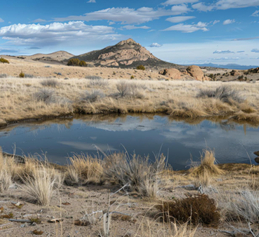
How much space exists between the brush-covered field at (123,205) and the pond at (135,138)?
158 cm

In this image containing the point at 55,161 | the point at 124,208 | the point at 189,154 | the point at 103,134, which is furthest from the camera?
the point at 103,134

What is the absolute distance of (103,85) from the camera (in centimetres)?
2352

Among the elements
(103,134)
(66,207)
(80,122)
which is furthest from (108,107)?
(66,207)

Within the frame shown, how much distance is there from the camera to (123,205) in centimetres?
410

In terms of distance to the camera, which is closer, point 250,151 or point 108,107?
point 250,151

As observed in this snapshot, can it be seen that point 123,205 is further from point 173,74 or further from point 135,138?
point 173,74

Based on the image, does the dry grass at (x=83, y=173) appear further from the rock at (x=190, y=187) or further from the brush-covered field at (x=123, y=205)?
the rock at (x=190, y=187)

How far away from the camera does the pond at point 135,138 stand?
826 cm

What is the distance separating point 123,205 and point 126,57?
92.9m

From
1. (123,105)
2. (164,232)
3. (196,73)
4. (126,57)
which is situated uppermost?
(126,57)

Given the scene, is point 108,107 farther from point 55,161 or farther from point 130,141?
point 55,161

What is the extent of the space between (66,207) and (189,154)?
17.2ft

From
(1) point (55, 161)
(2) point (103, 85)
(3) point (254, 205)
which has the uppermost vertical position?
(2) point (103, 85)

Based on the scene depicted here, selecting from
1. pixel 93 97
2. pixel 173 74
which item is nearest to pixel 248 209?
pixel 93 97
